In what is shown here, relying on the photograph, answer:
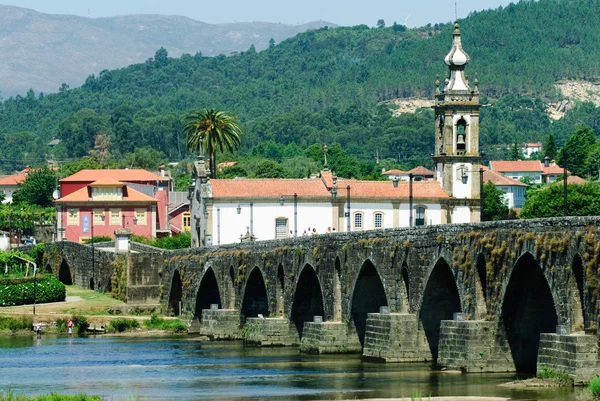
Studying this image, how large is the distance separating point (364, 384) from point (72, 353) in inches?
1145

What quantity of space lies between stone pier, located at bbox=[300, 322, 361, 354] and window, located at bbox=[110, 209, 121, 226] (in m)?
88.2

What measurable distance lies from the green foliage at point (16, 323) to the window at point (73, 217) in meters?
56.6

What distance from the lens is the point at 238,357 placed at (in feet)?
268

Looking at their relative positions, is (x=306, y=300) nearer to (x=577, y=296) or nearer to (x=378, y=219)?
(x=577, y=296)

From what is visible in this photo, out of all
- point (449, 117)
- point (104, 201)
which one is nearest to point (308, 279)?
Answer: point (449, 117)

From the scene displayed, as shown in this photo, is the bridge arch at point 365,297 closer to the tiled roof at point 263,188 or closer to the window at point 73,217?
the tiled roof at point 263,188

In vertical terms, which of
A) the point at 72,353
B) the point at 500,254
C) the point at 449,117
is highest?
the point at 449,117

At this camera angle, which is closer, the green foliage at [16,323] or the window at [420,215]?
the green foliage at [16,323]

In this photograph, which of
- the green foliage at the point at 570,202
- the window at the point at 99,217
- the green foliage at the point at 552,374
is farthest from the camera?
the window at the point at 99,217

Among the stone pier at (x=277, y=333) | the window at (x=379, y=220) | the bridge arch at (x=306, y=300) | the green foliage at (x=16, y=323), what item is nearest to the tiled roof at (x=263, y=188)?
the window at (x=379, y=220)

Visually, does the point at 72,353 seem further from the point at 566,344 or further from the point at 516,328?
the point at 566,344

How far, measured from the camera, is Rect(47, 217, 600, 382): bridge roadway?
55.6m

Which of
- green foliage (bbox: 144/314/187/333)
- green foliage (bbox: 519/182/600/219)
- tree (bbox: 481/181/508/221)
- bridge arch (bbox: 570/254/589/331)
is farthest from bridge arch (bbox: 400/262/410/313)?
tree (bbox: 481/181/508/221)

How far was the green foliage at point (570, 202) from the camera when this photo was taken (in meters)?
134
